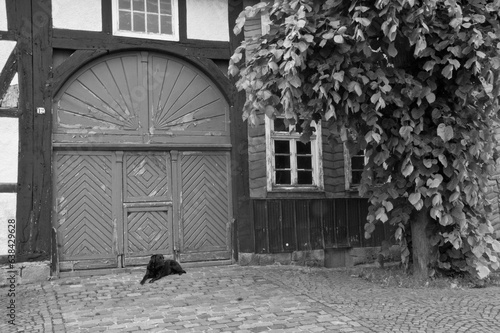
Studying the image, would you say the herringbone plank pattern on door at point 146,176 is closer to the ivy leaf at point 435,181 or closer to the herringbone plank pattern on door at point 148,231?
the herringbone plank pattern on door at point 148,231

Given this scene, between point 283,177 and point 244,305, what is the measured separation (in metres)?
3.28

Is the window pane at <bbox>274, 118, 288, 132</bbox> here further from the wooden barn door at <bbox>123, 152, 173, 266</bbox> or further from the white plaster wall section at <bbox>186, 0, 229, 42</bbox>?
the wooden barn door at <bbox>123, 152, 173, 266</bbox>

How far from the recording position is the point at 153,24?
8664 millimetres

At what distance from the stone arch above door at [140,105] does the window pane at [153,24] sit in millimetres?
356

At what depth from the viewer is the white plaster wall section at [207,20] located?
8.80m

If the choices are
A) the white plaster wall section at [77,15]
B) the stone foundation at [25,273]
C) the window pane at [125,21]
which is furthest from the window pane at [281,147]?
the stone foundation at [25,273]

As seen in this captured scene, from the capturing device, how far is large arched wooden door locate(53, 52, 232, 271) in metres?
8.09

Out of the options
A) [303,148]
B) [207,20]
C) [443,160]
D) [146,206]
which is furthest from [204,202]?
[443,160]

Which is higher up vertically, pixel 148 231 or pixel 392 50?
pixel 392 50

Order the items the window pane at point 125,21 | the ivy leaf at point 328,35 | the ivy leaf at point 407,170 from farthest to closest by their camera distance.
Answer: the window pane at point 125,21
the ivy leaf at point 407,170
the ivy leaf at point 328,35

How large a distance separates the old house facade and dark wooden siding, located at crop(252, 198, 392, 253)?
2 centimetres

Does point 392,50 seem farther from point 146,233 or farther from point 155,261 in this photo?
point 146,233

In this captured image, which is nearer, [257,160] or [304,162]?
[257,160]

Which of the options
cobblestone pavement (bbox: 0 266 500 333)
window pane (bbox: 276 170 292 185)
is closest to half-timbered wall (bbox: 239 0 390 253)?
window pane (bbox: 276 170 292 185)
